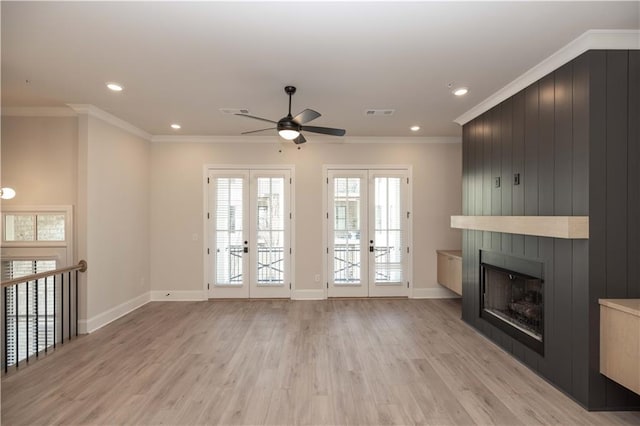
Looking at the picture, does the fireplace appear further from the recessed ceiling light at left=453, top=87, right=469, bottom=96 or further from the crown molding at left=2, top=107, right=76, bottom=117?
the crown molding at left=2, top=107, right=76, bottom=117

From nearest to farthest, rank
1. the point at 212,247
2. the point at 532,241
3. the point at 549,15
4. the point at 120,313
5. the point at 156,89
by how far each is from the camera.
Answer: the point at 549,15 < the point at 532,241 < the point at 156,89 < the point at 120,313 < the point at 212,247

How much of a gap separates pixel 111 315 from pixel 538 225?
5521mm

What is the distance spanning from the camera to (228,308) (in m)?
5.29

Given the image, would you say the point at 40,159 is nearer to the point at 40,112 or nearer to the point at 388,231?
the point at 40,112

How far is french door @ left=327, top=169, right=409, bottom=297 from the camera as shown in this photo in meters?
5.82

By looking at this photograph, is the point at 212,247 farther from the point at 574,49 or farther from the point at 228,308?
the point at 574,49

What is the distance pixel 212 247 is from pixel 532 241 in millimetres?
4852

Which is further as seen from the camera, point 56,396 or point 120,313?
point 120,313

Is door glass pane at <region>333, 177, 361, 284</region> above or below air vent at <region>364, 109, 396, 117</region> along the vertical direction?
below

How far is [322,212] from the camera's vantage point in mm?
5809

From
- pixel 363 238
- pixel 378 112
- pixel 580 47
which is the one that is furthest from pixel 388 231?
pixel 580 47

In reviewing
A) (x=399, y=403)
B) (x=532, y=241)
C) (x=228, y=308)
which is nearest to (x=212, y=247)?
(x=228, y=308)

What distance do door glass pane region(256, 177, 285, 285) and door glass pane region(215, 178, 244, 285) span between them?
0.34 metres

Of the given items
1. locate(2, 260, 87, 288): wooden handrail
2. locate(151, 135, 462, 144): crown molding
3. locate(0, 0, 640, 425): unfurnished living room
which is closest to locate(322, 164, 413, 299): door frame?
locate(0, 0, 640, 425): unfurnished living room
